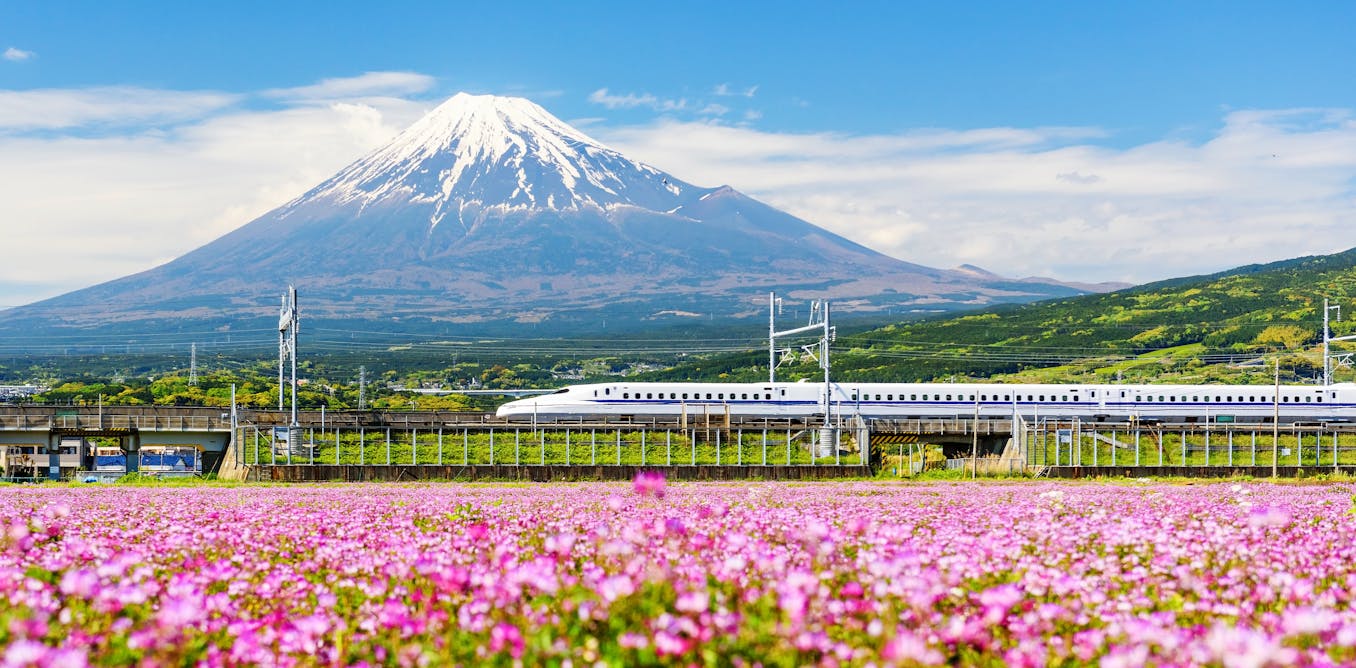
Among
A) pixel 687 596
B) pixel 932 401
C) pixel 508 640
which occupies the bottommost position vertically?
pixel 932 401

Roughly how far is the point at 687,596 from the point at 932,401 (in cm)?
6874

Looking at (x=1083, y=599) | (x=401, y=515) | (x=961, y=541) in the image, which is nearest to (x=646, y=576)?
(x=1083, y=599)

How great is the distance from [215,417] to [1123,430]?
134ft

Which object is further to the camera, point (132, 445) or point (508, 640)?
point (132, 445)

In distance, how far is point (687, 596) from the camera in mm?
7441

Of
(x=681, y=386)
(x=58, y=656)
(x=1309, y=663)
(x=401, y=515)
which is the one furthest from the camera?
(x=681, y=386)

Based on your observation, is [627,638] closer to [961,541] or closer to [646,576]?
[646,576]

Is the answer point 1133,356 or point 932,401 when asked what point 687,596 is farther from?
point 1133,356

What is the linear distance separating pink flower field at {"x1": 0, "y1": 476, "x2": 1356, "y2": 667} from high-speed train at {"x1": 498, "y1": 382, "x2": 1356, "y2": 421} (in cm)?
5628

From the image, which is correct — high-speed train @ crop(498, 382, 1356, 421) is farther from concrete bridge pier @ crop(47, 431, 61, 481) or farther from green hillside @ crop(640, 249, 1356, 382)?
green hillside @ crop(640, 249, 1356, 382)

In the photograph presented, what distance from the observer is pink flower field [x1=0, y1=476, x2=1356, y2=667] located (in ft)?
23.6

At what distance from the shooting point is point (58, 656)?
6.52m

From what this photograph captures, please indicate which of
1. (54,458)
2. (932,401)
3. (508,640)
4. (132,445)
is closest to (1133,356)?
(932,401)

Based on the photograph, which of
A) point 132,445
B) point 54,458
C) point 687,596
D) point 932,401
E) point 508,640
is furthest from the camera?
point 932,401
